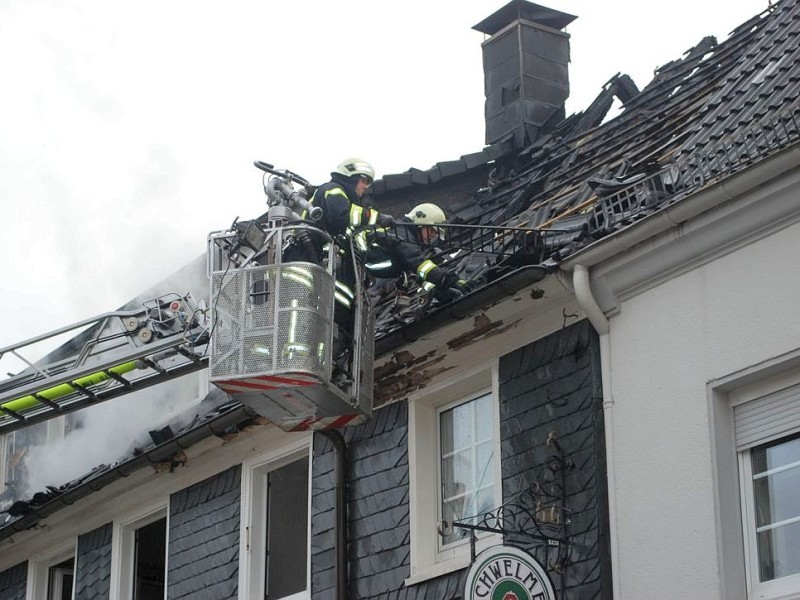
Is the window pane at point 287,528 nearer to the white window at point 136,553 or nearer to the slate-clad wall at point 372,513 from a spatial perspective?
the slate-clad wall at point 372,513

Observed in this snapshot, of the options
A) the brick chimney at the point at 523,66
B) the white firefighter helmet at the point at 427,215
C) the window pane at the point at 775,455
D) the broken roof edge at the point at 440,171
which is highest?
the brick chimney at the point at 523,66

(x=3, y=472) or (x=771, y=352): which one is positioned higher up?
(x=3, y=472)

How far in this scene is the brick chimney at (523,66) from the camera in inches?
724

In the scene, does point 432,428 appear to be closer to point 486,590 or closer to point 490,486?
point 490,486

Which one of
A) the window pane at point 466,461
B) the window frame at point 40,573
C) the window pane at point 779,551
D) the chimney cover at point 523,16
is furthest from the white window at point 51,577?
the window pane at point 779,551

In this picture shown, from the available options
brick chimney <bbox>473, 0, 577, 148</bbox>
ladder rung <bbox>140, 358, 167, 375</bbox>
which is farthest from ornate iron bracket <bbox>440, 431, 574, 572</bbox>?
brick chimney <bbox>473, 0, 577, 148</bbox>

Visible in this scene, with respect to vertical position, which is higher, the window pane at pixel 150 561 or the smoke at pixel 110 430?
the smoke at pixel 110 430

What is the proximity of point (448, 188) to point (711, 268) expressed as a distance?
7.46 meters

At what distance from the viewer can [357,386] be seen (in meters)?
12.8

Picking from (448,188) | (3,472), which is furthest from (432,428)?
(3,472)

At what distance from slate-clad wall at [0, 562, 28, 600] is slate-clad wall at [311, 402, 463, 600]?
5.58 meters

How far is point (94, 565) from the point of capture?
1723 cm

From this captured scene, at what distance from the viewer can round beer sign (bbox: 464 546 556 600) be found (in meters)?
10.7

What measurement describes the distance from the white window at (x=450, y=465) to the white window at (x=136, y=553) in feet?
13.2
